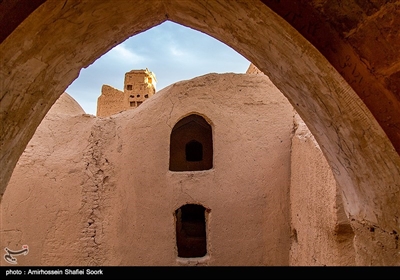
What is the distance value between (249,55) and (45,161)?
205 inches

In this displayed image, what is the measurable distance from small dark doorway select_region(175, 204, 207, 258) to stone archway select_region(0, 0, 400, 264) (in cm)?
649

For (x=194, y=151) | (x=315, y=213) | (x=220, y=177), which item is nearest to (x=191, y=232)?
(x=194, y=151)

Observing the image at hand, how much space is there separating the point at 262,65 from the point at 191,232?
24.0 feet

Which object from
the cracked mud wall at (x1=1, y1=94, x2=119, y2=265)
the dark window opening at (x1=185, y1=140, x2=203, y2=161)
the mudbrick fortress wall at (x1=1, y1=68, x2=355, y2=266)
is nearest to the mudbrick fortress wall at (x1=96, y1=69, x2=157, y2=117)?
the dark window opening at (x1=185, y1=140, x2=203, y2=161)

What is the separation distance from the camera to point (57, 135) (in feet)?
20.2

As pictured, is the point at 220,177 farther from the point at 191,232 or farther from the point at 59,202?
the point at 191,232

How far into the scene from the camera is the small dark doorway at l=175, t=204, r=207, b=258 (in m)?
7.62

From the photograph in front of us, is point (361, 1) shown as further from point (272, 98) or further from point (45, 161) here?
point (45, 161)

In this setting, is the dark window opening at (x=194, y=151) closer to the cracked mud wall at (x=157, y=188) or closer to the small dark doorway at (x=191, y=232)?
the small dark doorway at (x=191, y=232)

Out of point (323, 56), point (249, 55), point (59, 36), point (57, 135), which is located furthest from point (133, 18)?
point (57, 135)

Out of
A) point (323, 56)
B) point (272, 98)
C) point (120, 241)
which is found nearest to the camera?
point (323, 56)

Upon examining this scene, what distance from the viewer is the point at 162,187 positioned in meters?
5.59

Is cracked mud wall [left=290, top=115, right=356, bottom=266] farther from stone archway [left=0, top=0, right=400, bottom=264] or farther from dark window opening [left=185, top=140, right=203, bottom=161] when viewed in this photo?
dark window opening [left=185, top=140, right=203, bottom=161]

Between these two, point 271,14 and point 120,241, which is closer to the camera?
point 271,14
